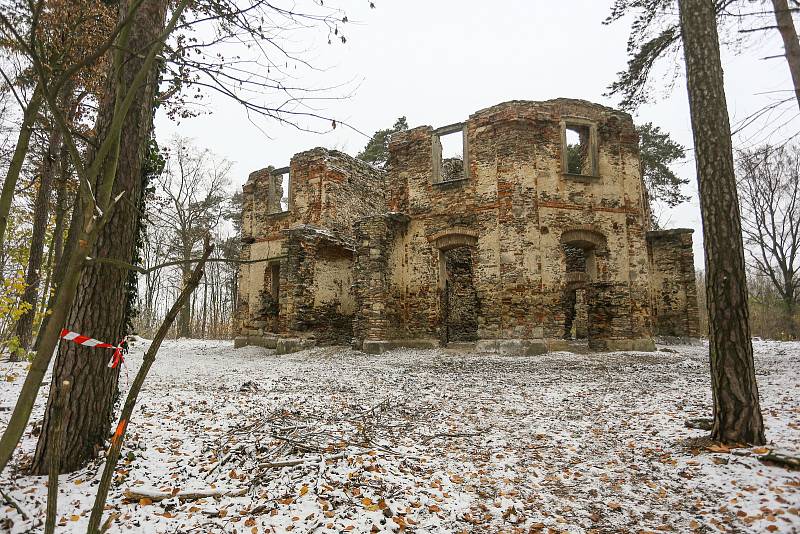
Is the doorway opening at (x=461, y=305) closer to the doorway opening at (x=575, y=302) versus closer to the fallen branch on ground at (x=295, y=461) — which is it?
the doorway opening at (x=575, y=302)

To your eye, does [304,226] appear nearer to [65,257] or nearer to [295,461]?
[65,257]

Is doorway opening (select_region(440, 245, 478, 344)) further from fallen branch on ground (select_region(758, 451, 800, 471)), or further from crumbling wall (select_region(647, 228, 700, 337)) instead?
fallen branch on ground (select_region(758, 451, 800, 471))

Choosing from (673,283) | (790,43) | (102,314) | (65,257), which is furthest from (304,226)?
(673,283)

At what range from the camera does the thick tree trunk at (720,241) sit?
4.29 metres

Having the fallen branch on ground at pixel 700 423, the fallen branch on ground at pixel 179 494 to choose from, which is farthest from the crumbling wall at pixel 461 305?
the fallen branch on ground at pixel 179 494

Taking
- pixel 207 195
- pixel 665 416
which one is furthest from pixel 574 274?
pixel 207 195

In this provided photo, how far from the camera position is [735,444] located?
418cm

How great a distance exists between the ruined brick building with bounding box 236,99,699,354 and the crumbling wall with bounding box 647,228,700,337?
0.04 metres

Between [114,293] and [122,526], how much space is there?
1955 millimetres

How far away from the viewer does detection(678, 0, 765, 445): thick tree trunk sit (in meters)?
4.29

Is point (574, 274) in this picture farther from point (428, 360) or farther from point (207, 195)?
point (207, 195)

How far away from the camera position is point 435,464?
171 inches

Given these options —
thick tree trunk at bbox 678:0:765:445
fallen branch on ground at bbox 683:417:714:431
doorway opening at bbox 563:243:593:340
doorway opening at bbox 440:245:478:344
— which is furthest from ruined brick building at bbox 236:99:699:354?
thick tree trunk at bbox 678:0:765:445

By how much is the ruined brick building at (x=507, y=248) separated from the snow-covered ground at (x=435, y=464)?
537cm
